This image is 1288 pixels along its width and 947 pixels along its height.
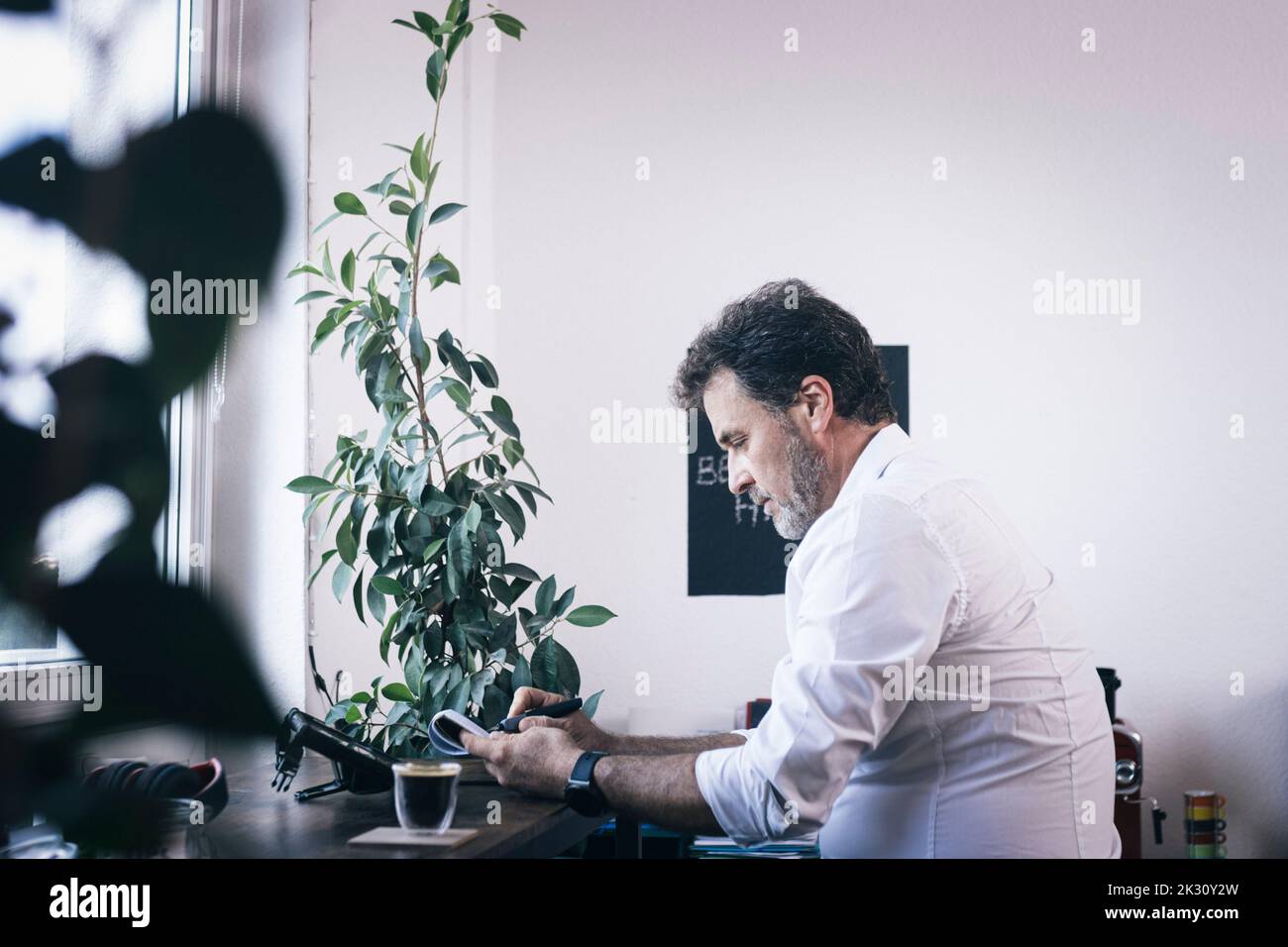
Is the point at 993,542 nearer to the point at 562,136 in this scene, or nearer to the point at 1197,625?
the point at 1197,625

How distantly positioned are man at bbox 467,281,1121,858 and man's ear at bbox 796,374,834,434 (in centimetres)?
17

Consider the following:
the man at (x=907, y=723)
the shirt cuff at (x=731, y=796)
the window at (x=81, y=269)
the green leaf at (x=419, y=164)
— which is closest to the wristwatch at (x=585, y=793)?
the man at (x=907, y=723)

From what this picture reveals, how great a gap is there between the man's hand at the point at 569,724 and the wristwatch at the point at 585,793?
15cm

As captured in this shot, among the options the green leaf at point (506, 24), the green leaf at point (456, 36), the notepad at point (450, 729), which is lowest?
the notepad at point (450, 729)

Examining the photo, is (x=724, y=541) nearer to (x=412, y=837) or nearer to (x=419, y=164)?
(x=419, y=164)

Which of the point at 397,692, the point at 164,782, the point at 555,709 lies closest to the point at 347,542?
the point at 397,692

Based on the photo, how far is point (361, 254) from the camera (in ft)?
10.1

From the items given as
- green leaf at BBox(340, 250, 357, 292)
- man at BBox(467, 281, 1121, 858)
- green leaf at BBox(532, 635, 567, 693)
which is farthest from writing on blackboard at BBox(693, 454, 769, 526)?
man at BBox(467, 281, 1121, 858)

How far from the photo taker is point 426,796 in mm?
1211

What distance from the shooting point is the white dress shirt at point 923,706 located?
53.4 inches

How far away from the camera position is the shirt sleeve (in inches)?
53.1

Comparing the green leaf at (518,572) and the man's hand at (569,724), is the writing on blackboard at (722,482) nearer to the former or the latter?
the green leaf at (518,572)

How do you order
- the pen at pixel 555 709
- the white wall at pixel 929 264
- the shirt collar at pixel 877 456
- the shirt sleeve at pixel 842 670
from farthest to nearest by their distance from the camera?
the white wall at pixel 929 264 < the pen at pixel 555 709 < the shirt collar at pixel 877 456 < the shirt sleeve at pixel 842 670

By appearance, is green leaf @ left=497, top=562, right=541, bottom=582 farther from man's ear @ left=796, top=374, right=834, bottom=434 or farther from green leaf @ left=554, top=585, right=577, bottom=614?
man's ear @ left=796, top=374, right=834, bottom=434
